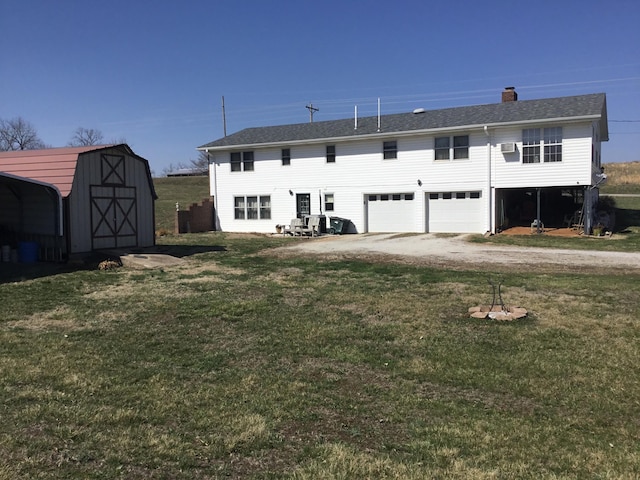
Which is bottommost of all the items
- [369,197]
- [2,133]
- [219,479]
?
[219,479]

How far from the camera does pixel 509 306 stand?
8.52 m

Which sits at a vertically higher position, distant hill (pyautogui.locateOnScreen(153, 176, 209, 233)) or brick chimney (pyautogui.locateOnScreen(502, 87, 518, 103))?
brick chimney (pyautogui.locateOnScreen(502, 87, 518, 103))

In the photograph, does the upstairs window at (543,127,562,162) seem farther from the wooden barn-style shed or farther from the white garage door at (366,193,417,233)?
the wooden barn-style shed

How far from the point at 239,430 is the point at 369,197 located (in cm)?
2320

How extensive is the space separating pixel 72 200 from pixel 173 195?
101 feet

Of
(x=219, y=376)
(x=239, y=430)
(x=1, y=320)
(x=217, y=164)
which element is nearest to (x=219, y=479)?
(x=239, y=430)

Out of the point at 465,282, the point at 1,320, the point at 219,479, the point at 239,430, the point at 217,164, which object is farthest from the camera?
the point at 217,164

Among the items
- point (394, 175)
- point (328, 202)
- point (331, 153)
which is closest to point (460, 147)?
point (394, 175)

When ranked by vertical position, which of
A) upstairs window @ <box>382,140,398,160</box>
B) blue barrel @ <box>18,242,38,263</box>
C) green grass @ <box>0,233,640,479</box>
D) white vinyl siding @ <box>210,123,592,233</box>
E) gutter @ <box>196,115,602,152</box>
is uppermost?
gutter @ <box>196,115,602,152</box>

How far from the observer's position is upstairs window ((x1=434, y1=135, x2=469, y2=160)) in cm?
2398

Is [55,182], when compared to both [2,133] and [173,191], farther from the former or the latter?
[2,133]

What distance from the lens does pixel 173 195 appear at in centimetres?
4525

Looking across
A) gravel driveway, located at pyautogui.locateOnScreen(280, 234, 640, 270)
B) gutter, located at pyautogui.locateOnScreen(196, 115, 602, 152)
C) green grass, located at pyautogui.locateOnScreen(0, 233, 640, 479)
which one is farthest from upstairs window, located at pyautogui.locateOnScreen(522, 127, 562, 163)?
green grass, located at pyautogui.locateOnScreen(0, 233, 640, 479)

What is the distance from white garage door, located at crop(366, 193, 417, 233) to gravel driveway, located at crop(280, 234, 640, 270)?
125 inches
